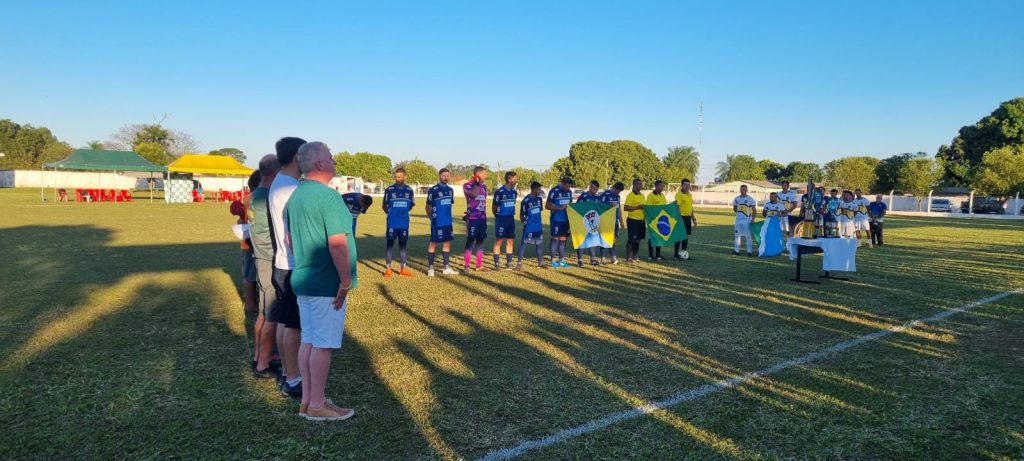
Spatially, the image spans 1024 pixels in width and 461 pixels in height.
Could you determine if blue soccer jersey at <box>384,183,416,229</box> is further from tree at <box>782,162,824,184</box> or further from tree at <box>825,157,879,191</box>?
tree at <box>782,162,824,184</box>

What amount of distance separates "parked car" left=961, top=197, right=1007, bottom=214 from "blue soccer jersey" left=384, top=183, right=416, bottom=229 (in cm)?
5493

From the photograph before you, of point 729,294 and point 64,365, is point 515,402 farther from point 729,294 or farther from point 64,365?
point 729,294

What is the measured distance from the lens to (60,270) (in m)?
9.70

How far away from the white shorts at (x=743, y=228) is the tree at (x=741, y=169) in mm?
115247

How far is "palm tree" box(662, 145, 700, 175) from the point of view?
108562mm

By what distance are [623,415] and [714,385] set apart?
Result: 1.12 metres

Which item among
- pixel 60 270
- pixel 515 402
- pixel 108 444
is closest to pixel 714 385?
pixel 515 402

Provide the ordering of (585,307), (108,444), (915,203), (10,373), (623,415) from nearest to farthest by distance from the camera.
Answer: (108,444) → (623,415) → (10,373) → (585,307) → (915,203)

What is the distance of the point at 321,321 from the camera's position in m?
3.69

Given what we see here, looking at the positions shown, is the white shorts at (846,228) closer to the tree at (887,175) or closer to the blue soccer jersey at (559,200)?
the blue soccer jersey at (559,200)

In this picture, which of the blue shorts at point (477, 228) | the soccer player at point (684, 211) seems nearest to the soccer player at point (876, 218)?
the soccer player at point (684, 211)

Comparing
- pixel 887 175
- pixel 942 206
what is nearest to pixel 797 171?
pixel 887 175

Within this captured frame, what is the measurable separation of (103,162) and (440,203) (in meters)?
34.1

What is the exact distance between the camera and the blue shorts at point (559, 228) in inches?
457
